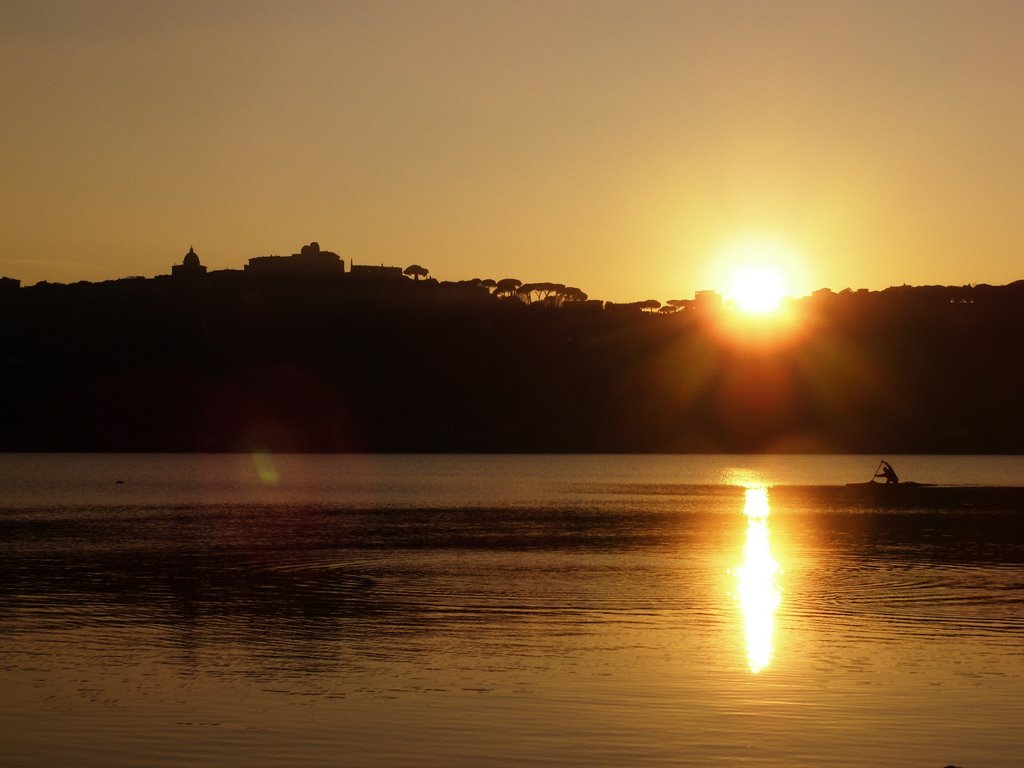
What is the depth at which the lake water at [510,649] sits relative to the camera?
20438 millimetres

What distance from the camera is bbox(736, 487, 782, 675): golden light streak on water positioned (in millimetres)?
29406

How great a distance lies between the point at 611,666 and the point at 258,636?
869 centimetres

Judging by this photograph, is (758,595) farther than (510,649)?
Yes

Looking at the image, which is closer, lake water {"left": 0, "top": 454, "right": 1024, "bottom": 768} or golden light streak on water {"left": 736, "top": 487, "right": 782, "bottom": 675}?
lake water {"left": 0, "top": 454, "right": 1024, "bottom": 768}

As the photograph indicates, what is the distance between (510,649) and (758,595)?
1364 centimetres

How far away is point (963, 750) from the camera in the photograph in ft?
65.4

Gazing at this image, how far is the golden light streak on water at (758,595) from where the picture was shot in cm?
2941

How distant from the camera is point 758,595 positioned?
133ft

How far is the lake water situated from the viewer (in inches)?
805

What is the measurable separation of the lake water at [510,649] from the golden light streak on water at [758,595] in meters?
0.14

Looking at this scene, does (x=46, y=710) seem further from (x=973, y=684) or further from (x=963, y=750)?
(x=973, y=684)

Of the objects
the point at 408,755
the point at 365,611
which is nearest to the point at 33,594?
the point at 365,611

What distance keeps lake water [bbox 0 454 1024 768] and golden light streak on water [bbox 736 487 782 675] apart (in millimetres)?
136

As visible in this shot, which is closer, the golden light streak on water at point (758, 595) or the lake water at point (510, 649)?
the lake water at point (510, 649)
